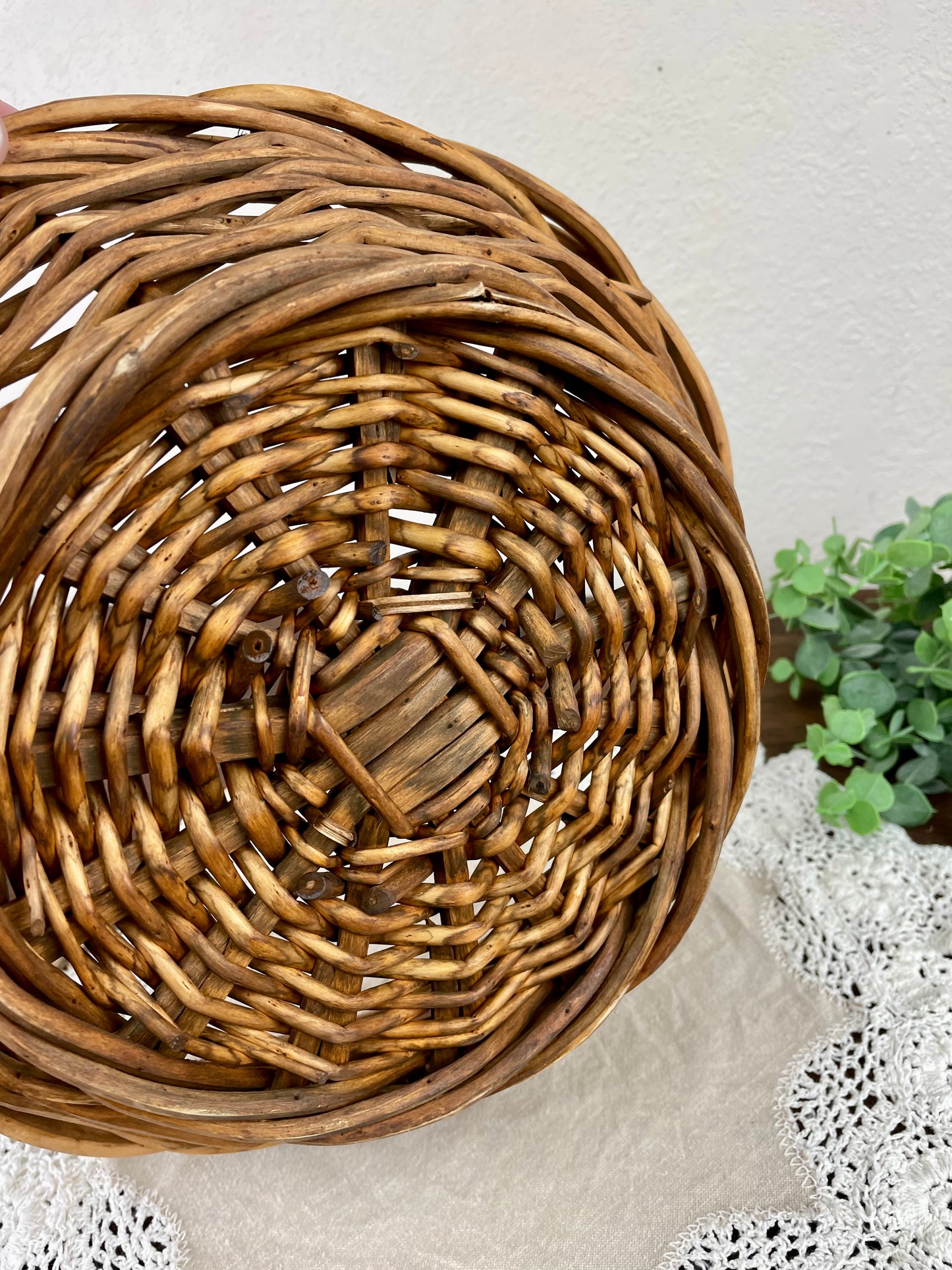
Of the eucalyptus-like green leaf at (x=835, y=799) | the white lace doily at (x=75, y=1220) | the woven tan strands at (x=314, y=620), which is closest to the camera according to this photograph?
the woven tan strands at (x=314, y=620)

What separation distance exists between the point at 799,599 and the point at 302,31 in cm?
48

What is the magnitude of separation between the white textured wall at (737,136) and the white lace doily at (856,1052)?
0.36 meters

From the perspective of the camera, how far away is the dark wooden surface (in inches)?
27.9

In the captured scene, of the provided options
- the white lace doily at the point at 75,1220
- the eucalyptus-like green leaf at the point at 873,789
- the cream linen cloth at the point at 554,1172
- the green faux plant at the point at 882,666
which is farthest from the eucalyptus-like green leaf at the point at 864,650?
the white lace doily at the point at 75,1220

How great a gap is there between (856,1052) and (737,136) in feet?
2.03

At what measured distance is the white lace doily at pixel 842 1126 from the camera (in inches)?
18.6

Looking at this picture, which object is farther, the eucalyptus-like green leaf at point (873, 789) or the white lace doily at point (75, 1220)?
the eucalyptus-like green leaf at point (873, 789)

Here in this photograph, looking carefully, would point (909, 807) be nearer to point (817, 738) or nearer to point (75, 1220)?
point (817, 738)

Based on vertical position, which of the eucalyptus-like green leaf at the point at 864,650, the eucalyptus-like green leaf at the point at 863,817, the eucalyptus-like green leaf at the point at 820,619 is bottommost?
the eucalyptus-like green leaf at the point at 863,817

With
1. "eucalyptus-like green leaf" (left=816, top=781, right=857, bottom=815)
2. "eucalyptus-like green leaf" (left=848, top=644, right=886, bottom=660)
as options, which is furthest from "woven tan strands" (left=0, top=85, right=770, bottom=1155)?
"eucalyptus-like green leaf" (left=848, top=644, right=886, bottom=660)

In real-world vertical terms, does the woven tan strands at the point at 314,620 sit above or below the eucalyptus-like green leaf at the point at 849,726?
above

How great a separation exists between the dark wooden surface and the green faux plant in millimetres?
12

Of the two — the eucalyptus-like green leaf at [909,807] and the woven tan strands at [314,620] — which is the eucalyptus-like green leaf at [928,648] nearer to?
the eucalyptus-like green leaf at [909,807]

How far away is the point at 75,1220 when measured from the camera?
0.48 metres
